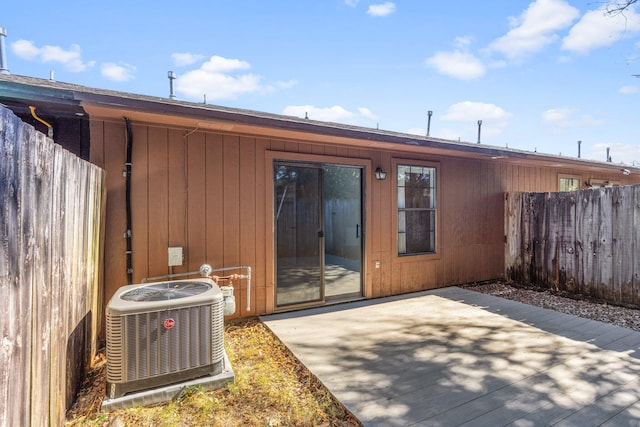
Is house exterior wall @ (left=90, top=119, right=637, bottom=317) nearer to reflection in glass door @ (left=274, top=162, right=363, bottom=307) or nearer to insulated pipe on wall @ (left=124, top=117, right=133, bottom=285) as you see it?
insulated pipe on wall @ (left=124, top=117, right=133, bottom=285)

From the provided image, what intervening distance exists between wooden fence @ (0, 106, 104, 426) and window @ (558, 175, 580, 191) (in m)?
8.60

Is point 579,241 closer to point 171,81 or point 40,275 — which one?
point 40,275

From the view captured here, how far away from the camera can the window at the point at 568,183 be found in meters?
7.10

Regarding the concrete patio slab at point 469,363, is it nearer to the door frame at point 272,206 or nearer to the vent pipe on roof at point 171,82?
the door frame at point 272,206

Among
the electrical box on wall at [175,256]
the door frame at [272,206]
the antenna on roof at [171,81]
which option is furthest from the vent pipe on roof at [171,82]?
the electrical box on wall at [175,256]

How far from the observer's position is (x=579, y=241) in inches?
192

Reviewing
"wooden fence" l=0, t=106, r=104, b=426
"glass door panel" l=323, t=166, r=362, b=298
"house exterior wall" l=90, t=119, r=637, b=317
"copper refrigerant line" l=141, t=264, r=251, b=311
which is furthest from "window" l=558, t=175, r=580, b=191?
"wooden fence" l=0, t=106, r=104, b=426

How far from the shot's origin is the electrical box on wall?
3377mm

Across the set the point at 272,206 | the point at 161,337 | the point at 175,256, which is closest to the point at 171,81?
the point at 272,206

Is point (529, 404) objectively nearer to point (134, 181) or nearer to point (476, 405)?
point (476, 405)

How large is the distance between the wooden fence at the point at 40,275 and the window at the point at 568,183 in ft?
28.2

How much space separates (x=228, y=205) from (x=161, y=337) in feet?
6.01

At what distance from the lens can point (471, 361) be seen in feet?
8.64

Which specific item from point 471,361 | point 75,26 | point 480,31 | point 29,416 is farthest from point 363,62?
point 29,416
